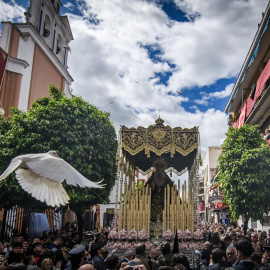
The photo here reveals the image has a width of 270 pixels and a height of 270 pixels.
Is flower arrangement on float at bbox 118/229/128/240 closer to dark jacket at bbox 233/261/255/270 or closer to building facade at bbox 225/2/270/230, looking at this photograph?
dark jacket at bbox 233/261/255/270

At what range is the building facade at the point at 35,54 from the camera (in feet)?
59.1

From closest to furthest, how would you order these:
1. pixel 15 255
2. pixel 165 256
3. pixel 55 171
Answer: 1. pixel 15 255
2. pixel 165 256
3. pixel 55 171

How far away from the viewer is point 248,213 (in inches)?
509

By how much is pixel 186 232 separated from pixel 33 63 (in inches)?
632

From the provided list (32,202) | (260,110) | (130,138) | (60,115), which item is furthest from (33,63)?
(260,110)

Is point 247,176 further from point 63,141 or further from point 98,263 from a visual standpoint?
point 98,263

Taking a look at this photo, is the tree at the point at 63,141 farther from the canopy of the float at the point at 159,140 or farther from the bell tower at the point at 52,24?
the bell tower at the point at 52,24

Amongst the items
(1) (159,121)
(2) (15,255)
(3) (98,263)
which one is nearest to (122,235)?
(3) (98,263)

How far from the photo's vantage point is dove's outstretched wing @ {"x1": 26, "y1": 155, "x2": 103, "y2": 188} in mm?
5520

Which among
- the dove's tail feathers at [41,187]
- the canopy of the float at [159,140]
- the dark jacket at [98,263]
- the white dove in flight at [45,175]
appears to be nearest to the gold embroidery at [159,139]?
the canopy of the float at [159,140]

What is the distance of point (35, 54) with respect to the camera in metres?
20.5

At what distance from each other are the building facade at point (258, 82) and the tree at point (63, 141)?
8.43m

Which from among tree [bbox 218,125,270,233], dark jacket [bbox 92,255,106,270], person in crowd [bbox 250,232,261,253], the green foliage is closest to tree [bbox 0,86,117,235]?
the green foliage

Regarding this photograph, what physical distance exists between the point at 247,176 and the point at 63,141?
7876mm
